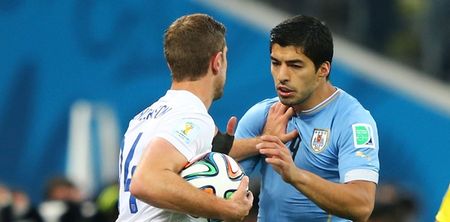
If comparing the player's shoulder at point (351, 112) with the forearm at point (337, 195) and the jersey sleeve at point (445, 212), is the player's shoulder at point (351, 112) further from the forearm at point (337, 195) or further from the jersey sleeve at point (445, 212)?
the jersey sleeve at point (445, 212)

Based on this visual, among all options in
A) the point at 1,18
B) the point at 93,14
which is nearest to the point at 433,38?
the point at 93,14

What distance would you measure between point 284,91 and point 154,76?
8881 mm

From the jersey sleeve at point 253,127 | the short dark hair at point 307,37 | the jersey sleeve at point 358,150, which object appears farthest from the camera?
the jersey sleeve at point 253,127

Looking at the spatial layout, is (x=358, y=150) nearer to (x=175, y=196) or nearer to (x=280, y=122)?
(x=280, y=122)

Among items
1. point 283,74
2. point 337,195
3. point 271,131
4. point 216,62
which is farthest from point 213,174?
point 271,131

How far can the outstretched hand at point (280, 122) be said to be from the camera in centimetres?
685

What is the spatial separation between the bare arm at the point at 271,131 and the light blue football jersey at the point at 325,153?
0.15ft

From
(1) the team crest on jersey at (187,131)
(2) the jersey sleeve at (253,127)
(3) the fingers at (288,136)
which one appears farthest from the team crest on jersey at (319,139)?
(1) the team crest on jersey at (187,131)

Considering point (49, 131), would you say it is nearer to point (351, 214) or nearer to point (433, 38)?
point (433, 38)

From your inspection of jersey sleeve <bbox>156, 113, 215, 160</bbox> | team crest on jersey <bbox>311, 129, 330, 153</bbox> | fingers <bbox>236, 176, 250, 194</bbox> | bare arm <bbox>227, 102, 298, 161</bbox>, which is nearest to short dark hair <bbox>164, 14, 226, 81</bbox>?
jersey sleeve <bbox>156, 113, 215, 160</bbox>

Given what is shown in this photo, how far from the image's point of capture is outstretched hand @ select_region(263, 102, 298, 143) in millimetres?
6852

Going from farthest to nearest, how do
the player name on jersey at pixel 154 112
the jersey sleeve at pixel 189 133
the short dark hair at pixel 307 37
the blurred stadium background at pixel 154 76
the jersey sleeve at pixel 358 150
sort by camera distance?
the blurred stadium background at pixel 154 76 → the short dark hair at pixel 307 37 → the jersey sleeve at pixel 358 150 → the player name on jersey at pixel 154 112 → the jersey sleeve at pixel 189 133

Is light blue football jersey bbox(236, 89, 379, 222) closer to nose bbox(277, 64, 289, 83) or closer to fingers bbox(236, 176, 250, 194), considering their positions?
nose bbox(277, 64, 289, 83)

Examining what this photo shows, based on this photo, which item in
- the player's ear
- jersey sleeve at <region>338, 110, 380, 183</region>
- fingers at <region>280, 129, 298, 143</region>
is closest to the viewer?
the player's ear
